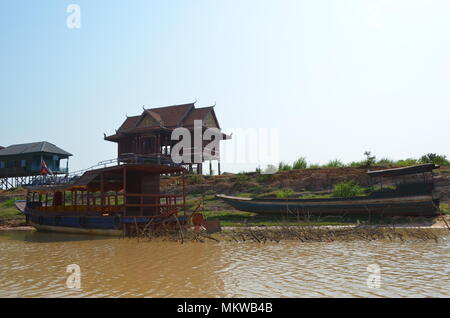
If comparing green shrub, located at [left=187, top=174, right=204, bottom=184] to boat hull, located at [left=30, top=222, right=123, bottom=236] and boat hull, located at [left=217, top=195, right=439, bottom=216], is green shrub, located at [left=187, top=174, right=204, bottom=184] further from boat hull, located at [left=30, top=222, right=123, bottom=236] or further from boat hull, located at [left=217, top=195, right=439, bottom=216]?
boat hull, located at [left=30, top=222, right=123, bottom=236]

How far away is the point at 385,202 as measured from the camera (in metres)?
20.6

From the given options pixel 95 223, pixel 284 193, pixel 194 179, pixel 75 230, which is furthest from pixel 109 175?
pixel 194 179

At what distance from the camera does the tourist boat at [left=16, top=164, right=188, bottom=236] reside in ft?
57.5

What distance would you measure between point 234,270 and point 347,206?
13.8 m

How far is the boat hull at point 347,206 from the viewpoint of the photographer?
19.8 m

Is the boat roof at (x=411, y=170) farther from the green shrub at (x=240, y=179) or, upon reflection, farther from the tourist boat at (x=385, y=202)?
the green shrub at (x=240, y=179)

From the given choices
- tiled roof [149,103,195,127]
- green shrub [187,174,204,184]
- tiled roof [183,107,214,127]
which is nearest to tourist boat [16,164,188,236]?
green shrub [187,174,204,184]

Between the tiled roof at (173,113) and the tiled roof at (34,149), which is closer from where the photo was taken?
the tiled roof at (173,113)

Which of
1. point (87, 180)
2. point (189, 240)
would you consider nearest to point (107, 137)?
point (87, 180)

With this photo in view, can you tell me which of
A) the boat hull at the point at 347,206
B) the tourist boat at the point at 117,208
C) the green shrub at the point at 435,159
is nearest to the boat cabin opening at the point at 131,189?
the tourist boat at the point at 117,208

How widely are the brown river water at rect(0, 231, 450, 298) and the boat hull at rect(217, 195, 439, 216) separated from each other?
6.22 meters

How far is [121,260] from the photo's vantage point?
10938 mm
